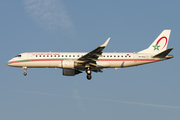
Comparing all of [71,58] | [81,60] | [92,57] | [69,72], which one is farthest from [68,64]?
[69,72]

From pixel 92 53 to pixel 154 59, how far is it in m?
10.7

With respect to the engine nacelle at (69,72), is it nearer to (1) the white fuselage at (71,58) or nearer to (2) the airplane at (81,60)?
(2) the airplane at (81,60)

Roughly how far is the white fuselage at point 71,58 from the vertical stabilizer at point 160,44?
7.40 feet

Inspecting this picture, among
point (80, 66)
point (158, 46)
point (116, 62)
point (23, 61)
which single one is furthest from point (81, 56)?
point (158, 46)

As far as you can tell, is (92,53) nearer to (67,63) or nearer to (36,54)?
(67,63)

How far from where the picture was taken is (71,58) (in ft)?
164

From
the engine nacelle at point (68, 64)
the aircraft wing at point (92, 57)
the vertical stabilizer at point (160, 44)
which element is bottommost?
the engine nacelle at point (68, 64)

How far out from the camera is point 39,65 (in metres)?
50.1

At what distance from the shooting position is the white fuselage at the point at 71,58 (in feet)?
164

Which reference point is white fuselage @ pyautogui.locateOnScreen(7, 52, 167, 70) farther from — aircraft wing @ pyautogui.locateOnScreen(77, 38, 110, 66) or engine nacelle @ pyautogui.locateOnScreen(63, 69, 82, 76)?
engine nacelle @ pyautogui.locateOnScreen(63, 69, 82, 76)

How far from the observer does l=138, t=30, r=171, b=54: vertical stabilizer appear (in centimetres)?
5344

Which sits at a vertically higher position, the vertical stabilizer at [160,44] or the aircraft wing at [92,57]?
the vertical stabilizer at [160,44]

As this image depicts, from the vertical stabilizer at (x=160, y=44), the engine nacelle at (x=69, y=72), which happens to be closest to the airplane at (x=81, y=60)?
the engine nacelle at (x=69, y=72)

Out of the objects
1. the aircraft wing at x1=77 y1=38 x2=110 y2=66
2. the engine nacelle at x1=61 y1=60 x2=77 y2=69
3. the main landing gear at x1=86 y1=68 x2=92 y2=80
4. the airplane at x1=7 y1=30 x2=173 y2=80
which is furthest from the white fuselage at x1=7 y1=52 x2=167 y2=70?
the aircraft wing at x1=77 y1=38 x2=110 y2=66
